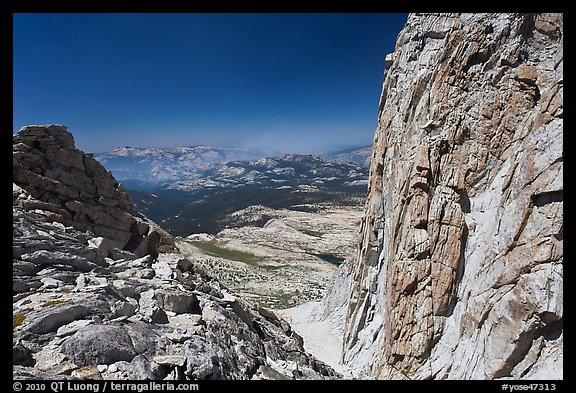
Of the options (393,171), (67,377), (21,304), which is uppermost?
(393,171)

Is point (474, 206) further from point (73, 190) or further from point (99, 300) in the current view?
point (73, 190)

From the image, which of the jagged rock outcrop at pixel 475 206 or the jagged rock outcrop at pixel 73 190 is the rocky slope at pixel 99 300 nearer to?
the jagged rock outcrop at pixel 73 190

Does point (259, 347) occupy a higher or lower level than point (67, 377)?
lower

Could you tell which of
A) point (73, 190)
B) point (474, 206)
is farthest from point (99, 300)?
point (474, 206)

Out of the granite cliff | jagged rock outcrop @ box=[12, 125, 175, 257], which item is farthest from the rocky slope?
the granite cliff

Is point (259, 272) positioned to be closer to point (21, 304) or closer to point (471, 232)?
point (471, 232)

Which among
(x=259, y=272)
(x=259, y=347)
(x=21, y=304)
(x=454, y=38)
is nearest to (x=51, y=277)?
(x=21, y=304)

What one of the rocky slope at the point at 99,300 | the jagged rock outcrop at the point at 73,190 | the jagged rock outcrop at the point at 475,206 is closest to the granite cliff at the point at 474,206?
the jagged rock outcrop at the point at 475,206
